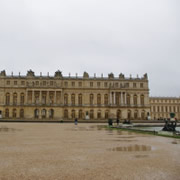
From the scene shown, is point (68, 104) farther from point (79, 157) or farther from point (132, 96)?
point (79, 157)

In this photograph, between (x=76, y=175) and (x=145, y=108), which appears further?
(x=145, y=108)

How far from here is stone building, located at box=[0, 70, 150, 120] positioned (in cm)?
6303

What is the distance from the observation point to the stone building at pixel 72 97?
63.0 meters

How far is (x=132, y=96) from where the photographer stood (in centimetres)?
6775

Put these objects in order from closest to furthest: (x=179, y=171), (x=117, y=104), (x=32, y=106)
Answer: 1. (x=179, y=171)
2. (x=32, y=106)
3. (x=117, y=104)

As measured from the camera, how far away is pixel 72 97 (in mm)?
66250

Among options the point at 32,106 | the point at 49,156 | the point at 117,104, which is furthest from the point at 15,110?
the point at 49,156

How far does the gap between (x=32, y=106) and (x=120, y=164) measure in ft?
192

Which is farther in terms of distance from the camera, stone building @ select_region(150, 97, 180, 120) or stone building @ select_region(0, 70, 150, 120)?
stone building @ select_region(150, 97, 180, 120)

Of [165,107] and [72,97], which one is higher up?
[72,97]

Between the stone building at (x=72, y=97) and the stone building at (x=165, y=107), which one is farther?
the stone building at (x=165, y=107)

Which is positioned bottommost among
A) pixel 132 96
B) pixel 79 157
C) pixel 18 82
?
pixel 79 157

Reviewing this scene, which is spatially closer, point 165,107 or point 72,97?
point 72,97

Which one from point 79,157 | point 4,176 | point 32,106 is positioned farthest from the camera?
point 32,106
